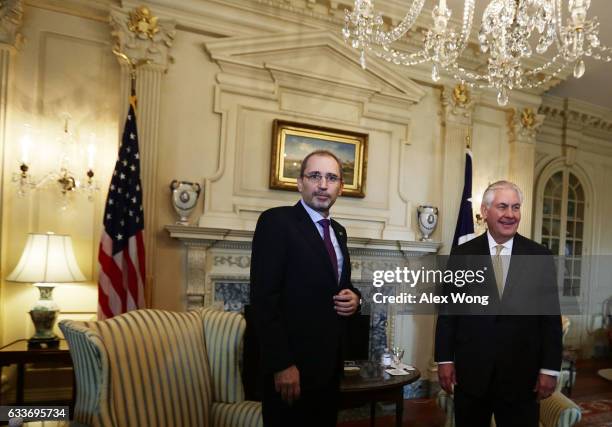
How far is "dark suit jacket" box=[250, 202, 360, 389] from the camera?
129 centimetres

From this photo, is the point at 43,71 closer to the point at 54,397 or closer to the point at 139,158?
the point at 139,158

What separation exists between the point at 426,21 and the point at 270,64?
58.6 inches

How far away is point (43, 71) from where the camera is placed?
2.89 meters

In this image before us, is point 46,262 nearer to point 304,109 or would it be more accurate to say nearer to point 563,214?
point 304,109

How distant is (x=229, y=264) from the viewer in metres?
3.25

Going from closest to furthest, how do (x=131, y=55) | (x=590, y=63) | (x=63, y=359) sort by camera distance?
(x=63, y=359) < (x=131, y=55) < (x=590, y=63)

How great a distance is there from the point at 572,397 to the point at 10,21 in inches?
215

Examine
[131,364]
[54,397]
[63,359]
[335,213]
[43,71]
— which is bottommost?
[54,397]

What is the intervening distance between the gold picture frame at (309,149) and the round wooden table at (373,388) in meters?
1.55

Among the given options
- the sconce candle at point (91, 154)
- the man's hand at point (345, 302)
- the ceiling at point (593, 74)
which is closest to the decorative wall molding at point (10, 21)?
the sconce candle at point (91, 154)

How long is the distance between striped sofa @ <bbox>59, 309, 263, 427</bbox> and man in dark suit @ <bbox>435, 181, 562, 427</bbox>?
0.93 metres

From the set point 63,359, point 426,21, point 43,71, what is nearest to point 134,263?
point 63,359

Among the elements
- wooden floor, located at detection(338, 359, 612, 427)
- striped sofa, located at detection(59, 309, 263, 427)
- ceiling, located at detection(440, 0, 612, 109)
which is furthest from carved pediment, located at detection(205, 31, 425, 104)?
wooden floor, located at detection(338, 359, 612, 427)

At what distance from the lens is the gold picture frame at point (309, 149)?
334cm
